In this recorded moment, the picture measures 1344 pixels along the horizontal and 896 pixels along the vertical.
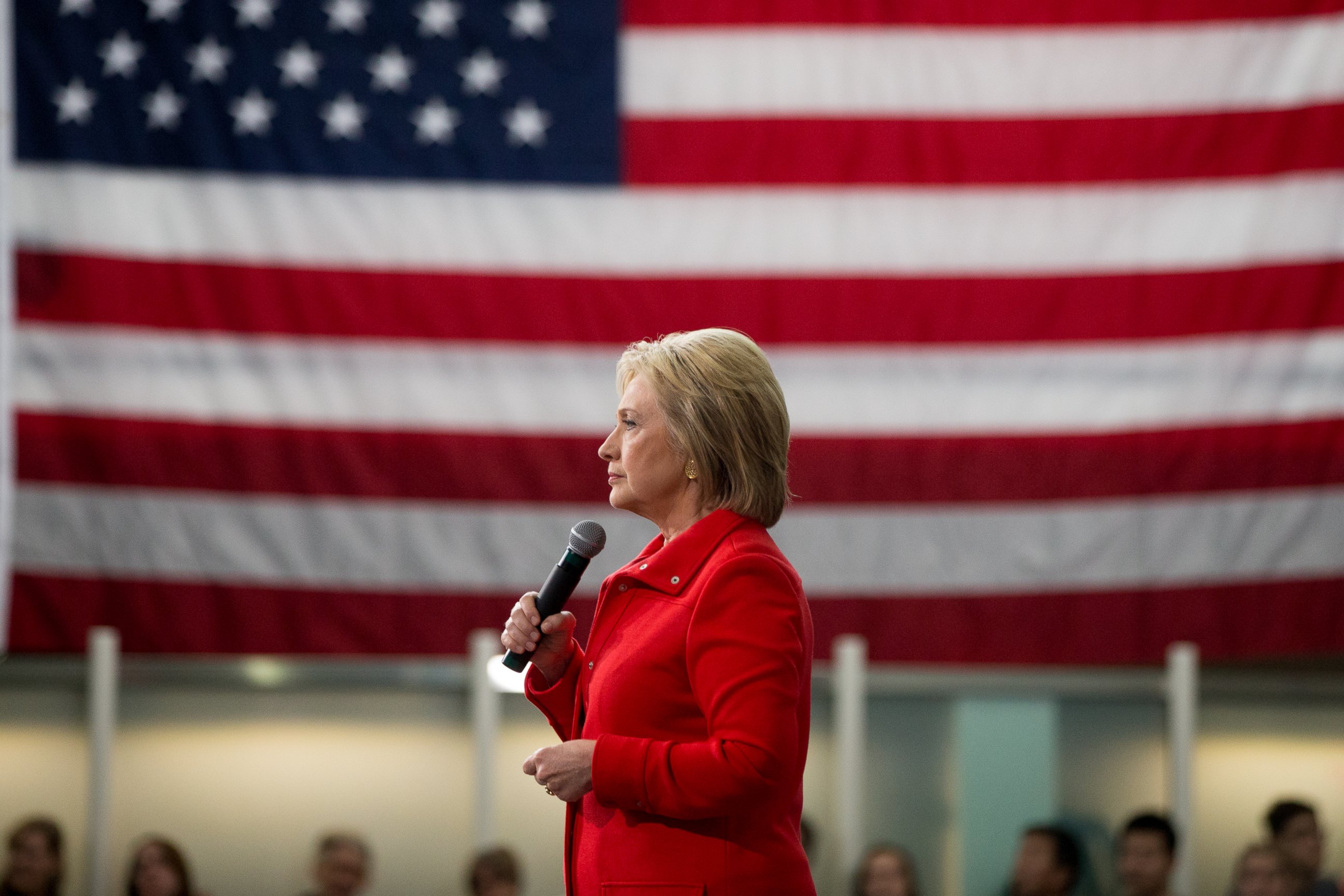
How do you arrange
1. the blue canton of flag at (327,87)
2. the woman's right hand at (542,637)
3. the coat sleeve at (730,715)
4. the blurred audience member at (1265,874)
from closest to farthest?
the coat sleeve at (730,715)
the woman's right hand at (542,637)
the blurred audience member at (1265,874)
the blue canton of flag at (327,87)

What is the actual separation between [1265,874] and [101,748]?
3.65 metres

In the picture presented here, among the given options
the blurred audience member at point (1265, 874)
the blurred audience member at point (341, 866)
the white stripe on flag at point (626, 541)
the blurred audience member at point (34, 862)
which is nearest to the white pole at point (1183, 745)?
the white stripe on flag at point (626, 541)

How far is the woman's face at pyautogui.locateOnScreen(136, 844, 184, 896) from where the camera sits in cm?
464

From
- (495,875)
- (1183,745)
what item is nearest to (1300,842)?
(1183,745)

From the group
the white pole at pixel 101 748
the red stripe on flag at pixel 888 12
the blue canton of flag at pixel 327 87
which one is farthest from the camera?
the red stripe on flag at pixel 888 12

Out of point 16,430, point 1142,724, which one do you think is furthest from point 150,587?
point 1142,724

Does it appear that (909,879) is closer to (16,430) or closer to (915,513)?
(915,513)

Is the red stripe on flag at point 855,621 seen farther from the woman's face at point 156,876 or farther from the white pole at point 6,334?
the woman's face at point 156,876

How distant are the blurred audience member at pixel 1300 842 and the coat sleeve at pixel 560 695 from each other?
11.3 feet

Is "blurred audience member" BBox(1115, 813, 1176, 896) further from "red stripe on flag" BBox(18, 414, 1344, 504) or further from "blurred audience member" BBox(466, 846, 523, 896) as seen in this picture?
"blurred audience member" BBox(466, 846, 523, 896)

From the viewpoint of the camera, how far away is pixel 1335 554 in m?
5.15

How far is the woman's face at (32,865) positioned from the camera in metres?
4.79

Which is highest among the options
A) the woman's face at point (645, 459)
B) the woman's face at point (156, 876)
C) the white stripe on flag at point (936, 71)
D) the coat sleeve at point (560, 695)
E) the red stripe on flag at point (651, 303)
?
the white stripe on flag at point (936, 71)

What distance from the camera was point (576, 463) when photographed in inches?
208
